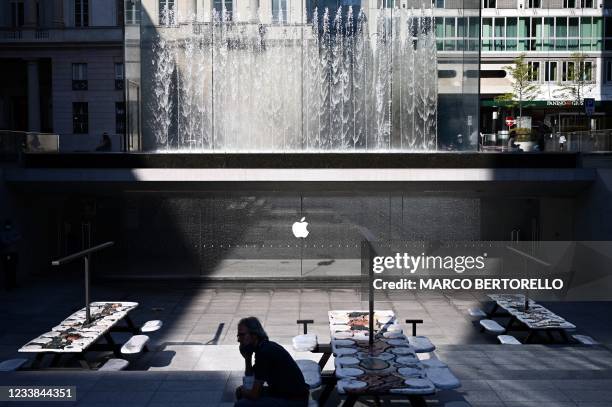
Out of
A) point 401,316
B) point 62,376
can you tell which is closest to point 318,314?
point 401,316

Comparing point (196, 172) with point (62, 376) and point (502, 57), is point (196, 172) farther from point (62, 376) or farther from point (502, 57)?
point (502, 57)

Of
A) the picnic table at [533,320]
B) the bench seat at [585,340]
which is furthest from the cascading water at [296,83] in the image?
the bench seat at [585,340]

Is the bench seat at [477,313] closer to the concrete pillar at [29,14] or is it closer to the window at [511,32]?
the concrete pillar at [29,14]

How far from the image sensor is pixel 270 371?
7.23 meters

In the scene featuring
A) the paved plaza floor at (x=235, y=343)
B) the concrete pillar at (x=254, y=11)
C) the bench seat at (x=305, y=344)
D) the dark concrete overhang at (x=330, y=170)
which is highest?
the concrete pillar at (x=254, y=11)

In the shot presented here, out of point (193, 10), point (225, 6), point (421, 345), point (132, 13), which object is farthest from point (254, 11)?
point (421, 345)

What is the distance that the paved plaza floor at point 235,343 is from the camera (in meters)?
10.2

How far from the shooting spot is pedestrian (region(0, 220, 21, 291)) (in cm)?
1986

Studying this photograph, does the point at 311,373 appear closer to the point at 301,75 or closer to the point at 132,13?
the point at 301,75

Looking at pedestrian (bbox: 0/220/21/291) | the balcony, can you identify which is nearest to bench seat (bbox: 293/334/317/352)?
pedestrian (bbox: 0/220/21/291)

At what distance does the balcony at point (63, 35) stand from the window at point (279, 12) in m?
27.3

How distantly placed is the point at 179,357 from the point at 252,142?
13372mm

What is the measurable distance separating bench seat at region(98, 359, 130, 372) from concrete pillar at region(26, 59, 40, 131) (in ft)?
143

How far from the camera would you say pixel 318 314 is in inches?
680
